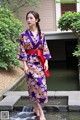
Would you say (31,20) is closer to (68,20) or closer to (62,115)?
(62,115)

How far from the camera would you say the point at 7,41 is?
11.9 meters

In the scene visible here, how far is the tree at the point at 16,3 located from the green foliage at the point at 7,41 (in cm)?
337

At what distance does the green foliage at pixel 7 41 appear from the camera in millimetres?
11641

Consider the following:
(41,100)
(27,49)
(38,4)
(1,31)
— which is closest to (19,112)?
(41,100)

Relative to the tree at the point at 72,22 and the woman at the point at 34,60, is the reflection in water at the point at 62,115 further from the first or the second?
the tree at the point at 72,22

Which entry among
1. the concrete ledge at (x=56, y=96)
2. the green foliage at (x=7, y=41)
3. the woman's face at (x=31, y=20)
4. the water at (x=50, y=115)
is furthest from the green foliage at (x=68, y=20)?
the woman's face at (x=31, y=20)

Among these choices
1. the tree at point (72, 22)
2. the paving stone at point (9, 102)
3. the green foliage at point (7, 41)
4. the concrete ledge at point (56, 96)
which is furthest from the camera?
the tree at point (72, 22)

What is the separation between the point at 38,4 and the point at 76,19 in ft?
11.5

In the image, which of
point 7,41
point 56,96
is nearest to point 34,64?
point 56,96

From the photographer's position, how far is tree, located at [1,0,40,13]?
54.1 feet

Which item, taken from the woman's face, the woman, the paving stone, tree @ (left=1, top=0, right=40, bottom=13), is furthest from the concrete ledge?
tree @ (left=1, top=0, right=40, bottom=13)

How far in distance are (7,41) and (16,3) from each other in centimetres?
615

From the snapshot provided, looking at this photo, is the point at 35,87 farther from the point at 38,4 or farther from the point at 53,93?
the point at 38,4

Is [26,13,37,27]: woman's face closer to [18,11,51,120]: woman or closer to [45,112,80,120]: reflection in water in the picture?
[18,11,51,120]: woman
